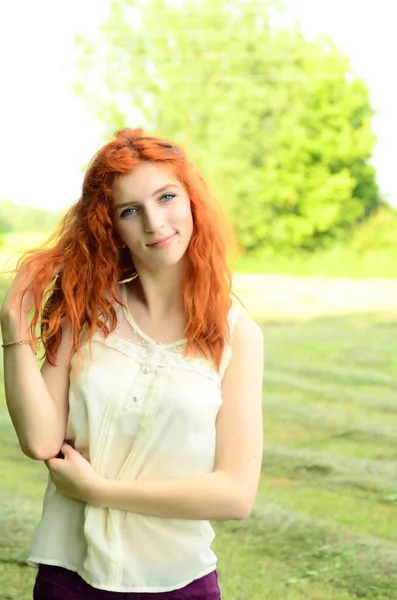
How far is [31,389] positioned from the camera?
125 centimetres

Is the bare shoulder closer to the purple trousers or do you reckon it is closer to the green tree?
the purple trousers

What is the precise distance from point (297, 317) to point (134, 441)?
5279 millimetres

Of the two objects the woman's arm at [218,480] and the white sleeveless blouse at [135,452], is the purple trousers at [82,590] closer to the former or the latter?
the white sleeveless blouse at [135,452]

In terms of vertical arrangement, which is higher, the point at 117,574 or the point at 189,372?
the point at 189,372

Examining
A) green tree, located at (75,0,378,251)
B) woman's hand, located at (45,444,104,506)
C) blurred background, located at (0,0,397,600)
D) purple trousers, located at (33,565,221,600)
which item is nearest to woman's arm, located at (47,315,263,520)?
woman's hand, located at (45,444,104,506)

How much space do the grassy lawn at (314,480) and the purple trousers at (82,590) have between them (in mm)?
1544

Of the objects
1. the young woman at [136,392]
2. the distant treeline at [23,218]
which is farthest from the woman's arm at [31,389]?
the distant treeline at [23,218]

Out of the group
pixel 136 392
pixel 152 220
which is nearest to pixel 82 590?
pixel 136 392

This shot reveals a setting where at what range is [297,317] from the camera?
6.47m

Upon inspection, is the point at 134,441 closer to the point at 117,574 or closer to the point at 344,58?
the point at 117,574

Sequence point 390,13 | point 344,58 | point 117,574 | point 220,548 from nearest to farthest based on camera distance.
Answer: point 117,574
point 220,548
point 390,13
point 344,58

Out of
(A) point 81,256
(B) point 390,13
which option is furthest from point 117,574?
(B) point 390,13

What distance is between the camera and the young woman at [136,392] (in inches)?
48.8

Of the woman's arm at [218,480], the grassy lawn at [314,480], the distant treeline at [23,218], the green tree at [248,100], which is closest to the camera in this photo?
the woman's arm at [218,480]
